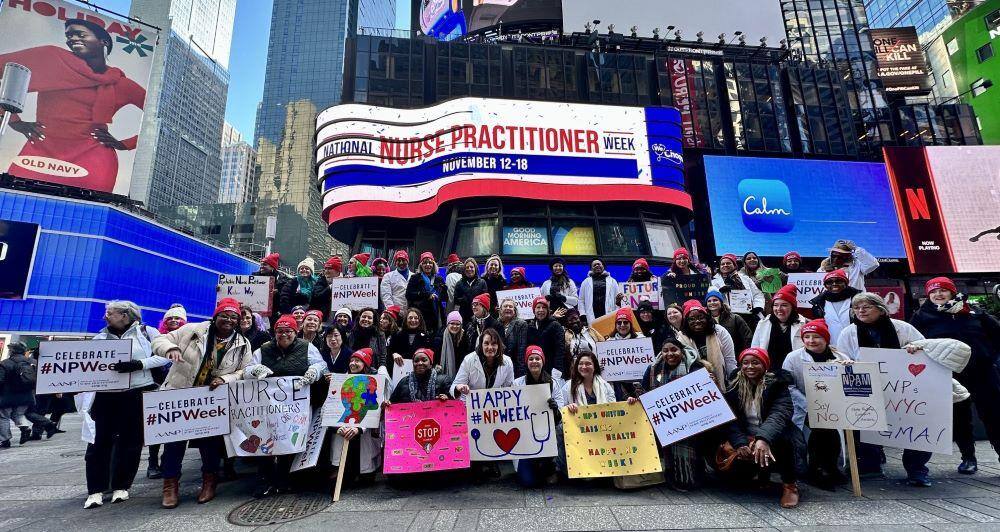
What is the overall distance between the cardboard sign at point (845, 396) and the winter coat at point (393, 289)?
674 centimetres

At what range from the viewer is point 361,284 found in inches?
339

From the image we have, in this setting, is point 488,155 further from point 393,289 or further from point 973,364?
point 973,364

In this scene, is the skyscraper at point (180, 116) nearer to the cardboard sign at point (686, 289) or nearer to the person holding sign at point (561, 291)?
the person holding sign at point (561, 291)

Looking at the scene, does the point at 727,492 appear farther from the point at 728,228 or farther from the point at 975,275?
the point at 975,275

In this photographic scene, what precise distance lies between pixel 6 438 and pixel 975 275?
1766 inches

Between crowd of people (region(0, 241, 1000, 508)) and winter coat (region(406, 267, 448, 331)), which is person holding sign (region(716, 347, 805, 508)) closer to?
crowd of people (region(0, 241, 1000, 508))

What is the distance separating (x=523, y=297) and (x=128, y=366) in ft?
18.7

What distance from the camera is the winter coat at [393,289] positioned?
28.9 ft

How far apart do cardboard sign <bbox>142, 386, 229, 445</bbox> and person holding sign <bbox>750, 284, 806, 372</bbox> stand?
21.9 ft

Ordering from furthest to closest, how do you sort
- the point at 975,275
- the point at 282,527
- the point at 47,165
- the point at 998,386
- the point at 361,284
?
the point at 47,165 → the point at 975,275 → the point at 361,284 → the point at 998,386 → the point at 282,527

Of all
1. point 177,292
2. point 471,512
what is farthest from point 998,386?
point 177,292

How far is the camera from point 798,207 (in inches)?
1062

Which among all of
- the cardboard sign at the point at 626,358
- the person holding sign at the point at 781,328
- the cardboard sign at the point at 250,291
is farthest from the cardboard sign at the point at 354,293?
the person holding sign at the point at 781,328

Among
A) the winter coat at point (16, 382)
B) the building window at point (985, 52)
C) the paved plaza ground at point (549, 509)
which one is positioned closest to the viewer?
the paved plaza ground at point (549, 509)
